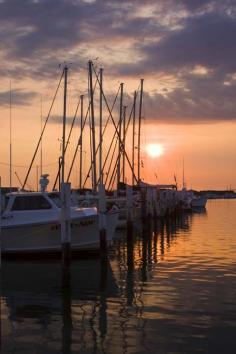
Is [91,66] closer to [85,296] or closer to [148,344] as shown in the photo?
[85,296]

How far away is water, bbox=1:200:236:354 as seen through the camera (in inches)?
418

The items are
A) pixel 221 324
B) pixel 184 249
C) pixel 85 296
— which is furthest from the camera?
pixel 184 249

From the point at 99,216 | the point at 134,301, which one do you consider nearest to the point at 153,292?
the point at 134,301

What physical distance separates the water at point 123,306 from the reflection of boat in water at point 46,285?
0.02 meters

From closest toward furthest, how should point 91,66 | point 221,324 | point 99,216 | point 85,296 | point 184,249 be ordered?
1. point 221,324
2. point 85,296
3. point 99,216
4. point 184,249
5. point 91,66

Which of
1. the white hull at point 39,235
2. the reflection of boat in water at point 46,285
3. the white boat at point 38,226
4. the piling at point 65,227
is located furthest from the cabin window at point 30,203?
the piling at point 65,227

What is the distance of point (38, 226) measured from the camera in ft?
72.9

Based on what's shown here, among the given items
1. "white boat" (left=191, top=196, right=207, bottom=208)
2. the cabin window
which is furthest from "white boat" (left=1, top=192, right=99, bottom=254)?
"white boat" (left=191, top=196, right=207, bottom=208)

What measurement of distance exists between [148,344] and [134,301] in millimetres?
3800

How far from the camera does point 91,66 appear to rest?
37.1 meters

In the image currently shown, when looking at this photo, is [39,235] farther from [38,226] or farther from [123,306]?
[123,306]

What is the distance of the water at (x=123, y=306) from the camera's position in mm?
10617

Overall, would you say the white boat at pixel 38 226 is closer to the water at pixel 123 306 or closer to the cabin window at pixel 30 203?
the cabin window at pixel 30 203

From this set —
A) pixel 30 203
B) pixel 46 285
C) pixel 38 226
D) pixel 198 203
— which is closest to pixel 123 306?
pixel 46 285
